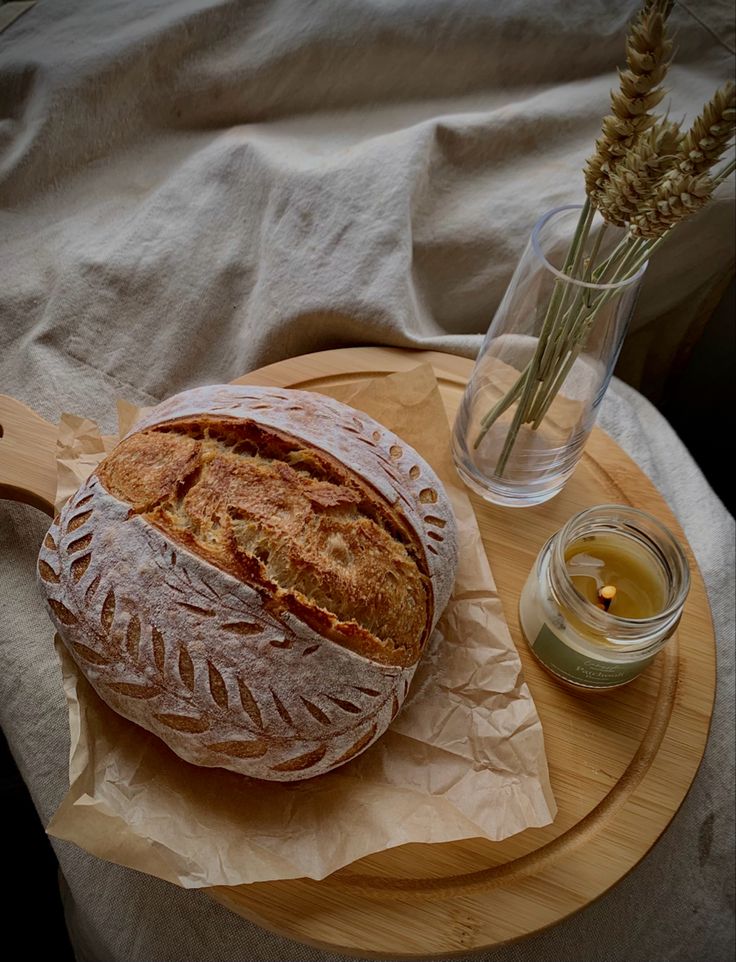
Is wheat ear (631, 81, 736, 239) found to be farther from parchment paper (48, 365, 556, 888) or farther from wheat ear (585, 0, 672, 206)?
parchment paper (48, 365, 556, 888)

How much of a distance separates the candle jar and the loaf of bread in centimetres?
14

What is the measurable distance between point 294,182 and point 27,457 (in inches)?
27.4

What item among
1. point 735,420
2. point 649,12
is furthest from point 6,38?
point 735,420

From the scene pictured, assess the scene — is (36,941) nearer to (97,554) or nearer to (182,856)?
(182,856)

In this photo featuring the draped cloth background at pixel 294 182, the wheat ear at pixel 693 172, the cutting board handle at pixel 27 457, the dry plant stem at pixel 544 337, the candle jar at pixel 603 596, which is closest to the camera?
the wheat ear at pixel 693 172

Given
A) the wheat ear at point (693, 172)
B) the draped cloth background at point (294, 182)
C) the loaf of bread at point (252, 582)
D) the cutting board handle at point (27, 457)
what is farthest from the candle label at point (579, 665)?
the cutting board handle at point (27, 457)

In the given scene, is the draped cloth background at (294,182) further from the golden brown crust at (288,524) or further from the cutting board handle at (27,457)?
the golden brown crust at (288,524)

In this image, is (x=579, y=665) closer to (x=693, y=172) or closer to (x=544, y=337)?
(x=544, y=337)

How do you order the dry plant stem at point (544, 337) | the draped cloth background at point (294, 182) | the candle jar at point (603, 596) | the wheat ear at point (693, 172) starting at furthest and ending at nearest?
the draped cloth background at point (294, 182) < the candle jar at point (603, 596) < the dry plant stem at point (544, 337) < the wheat ear at point (693, 172)

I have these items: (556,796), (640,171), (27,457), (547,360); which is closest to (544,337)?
(547,360)

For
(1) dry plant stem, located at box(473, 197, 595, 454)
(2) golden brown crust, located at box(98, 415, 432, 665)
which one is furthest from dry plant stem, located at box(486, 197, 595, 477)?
(2) golden brown crust, located at box(98, 415, 432, 665)

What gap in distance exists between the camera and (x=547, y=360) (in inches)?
41.6

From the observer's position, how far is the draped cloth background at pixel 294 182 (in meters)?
1.47

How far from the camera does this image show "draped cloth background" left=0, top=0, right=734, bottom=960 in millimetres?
1468
